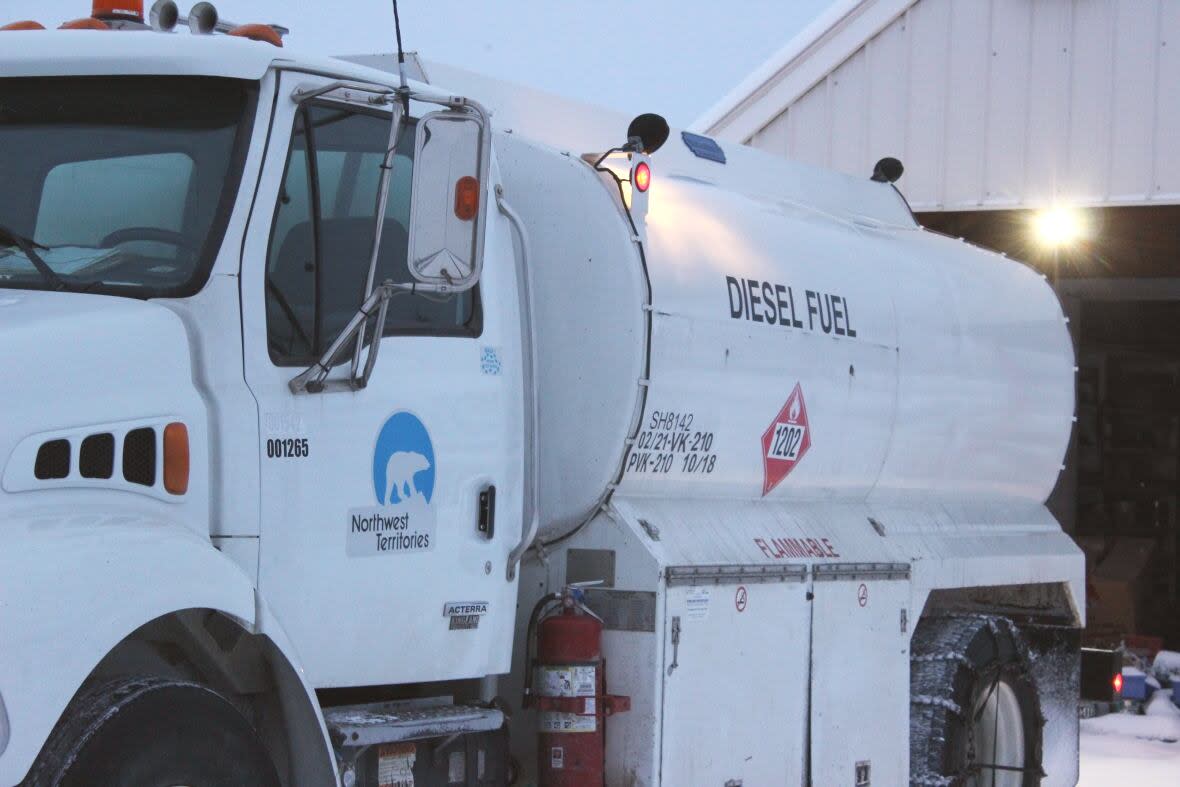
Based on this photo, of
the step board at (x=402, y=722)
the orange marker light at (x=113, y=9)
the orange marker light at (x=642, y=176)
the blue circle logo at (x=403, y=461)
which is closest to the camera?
the step board at (x=402, y=722)

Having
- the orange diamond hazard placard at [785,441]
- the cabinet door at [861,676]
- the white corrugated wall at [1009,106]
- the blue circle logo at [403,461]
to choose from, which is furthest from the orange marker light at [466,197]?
the white corrugated wall at [1009,106]

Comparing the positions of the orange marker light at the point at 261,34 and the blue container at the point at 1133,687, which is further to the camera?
the blue container at the point at 1133,687

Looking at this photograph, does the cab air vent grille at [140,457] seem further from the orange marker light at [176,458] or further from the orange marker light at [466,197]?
the orange marker light at [466,197]

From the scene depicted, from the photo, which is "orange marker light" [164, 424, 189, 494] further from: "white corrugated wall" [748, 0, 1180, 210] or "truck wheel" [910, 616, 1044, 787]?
"white corrugated wall" [748, 0, 1180, 210]

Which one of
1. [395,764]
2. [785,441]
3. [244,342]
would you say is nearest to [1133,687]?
[785,441]

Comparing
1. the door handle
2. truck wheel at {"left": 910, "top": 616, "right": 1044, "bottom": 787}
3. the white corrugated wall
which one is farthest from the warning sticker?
the white corrugated wall

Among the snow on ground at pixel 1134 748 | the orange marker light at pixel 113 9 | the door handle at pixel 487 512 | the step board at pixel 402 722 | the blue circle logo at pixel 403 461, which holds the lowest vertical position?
the snow on ground at pixel 1134 748

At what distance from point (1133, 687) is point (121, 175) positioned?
1139cm

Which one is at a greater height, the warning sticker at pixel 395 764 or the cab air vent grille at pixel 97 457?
the cab air vent grille at pixel 97 457

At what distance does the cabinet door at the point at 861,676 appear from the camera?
698 cm

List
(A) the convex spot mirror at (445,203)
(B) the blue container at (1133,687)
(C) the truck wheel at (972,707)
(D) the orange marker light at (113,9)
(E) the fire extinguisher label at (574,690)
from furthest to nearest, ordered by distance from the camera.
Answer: (B) the blue container at (1133,687), (C) the truck wheel at (972,707), (E) the fire extinguisher label at (574,690), (D) the orange marker light at (113,9), (A) the convex spot mirror at (445,203)

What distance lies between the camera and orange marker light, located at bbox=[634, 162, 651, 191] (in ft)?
20.5

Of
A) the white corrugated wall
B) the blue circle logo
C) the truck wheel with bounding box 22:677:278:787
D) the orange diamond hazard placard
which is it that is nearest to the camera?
the truck wheel with bounding box 22:677:278:787

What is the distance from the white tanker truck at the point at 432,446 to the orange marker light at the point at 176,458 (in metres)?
0.01
